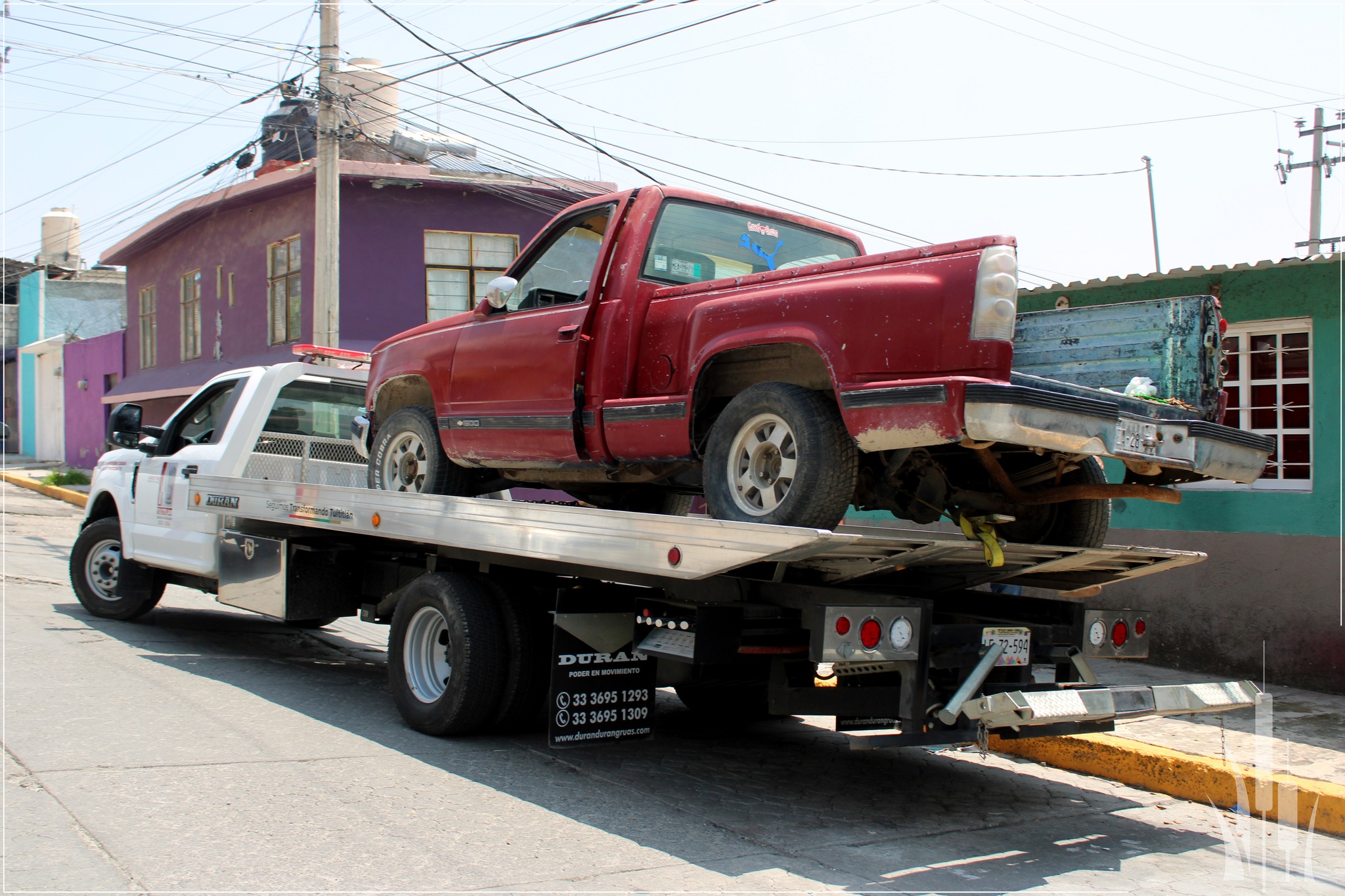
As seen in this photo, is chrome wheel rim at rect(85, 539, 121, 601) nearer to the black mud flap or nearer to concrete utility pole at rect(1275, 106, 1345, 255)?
the black mud flap

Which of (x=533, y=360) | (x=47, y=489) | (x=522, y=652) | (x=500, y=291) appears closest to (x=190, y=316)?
(x=47, y=489)

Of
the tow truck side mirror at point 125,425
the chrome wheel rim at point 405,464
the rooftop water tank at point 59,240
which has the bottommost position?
the chrome wheel rim at point 405,464

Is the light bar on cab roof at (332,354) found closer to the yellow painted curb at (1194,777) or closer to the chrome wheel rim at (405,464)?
the chrome wheel rim at (405,464)

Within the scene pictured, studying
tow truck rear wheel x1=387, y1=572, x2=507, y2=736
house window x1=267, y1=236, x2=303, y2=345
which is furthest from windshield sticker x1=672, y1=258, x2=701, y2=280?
house window x1=267, y1=236, x2=303, y2=345

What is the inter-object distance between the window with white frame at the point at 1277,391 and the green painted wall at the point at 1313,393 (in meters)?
0.08

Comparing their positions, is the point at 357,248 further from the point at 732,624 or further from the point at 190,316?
the point at 732,624

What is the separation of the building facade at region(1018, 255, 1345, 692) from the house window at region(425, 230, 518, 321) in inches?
476

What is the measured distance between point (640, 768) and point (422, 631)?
1.45 m

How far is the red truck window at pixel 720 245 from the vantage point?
5812 millimetres

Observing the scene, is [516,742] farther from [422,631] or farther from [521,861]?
[521,861]

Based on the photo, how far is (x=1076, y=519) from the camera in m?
5.54

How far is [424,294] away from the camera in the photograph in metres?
18.9

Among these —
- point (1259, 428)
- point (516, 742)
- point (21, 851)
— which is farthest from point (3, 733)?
point (1259, 428)

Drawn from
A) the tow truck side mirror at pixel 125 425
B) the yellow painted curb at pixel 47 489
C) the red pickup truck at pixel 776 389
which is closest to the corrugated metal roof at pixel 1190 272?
the red pickup truck at pixel 776 389
